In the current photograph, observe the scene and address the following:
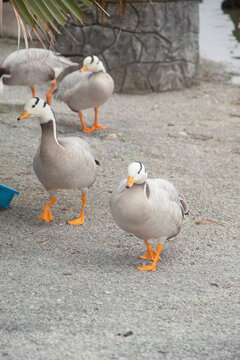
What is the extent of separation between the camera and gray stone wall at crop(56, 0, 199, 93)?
809 centimetres

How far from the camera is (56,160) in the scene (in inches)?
156

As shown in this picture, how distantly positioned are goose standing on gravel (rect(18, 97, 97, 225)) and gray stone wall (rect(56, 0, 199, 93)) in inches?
169

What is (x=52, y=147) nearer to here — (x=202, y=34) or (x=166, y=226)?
(x=166, y=226)

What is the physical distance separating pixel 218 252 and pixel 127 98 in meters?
4.79

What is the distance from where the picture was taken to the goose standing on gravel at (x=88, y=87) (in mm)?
6285

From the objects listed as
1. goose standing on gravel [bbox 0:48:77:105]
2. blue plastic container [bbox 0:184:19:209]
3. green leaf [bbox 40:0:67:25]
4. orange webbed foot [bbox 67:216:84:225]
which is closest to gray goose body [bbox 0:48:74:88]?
goose standing on gravel [bbox 0:48:77:105]

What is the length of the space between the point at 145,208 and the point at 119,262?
1.68 feet

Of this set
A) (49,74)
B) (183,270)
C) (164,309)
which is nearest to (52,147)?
(183,270)

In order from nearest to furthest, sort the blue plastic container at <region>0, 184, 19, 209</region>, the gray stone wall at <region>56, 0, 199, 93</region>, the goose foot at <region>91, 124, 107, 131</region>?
the blue plastic container at <region>0, 184, 19, 209</region> < the goose foot at <region>91, 124, 107, 131</region> < the gray stone wall at <region>56, 0, 199, 93</region>

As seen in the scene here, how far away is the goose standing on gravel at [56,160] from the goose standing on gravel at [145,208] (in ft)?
2.38

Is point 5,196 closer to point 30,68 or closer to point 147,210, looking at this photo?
point 147,210

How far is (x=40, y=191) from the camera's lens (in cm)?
481

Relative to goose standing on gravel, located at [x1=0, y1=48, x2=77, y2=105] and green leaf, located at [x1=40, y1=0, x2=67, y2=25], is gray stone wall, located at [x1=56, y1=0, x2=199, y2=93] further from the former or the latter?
green leaf, located at [x1=40, y1=0, x2=67, y2=25]

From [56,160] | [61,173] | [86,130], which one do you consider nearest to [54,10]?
[56,160]
